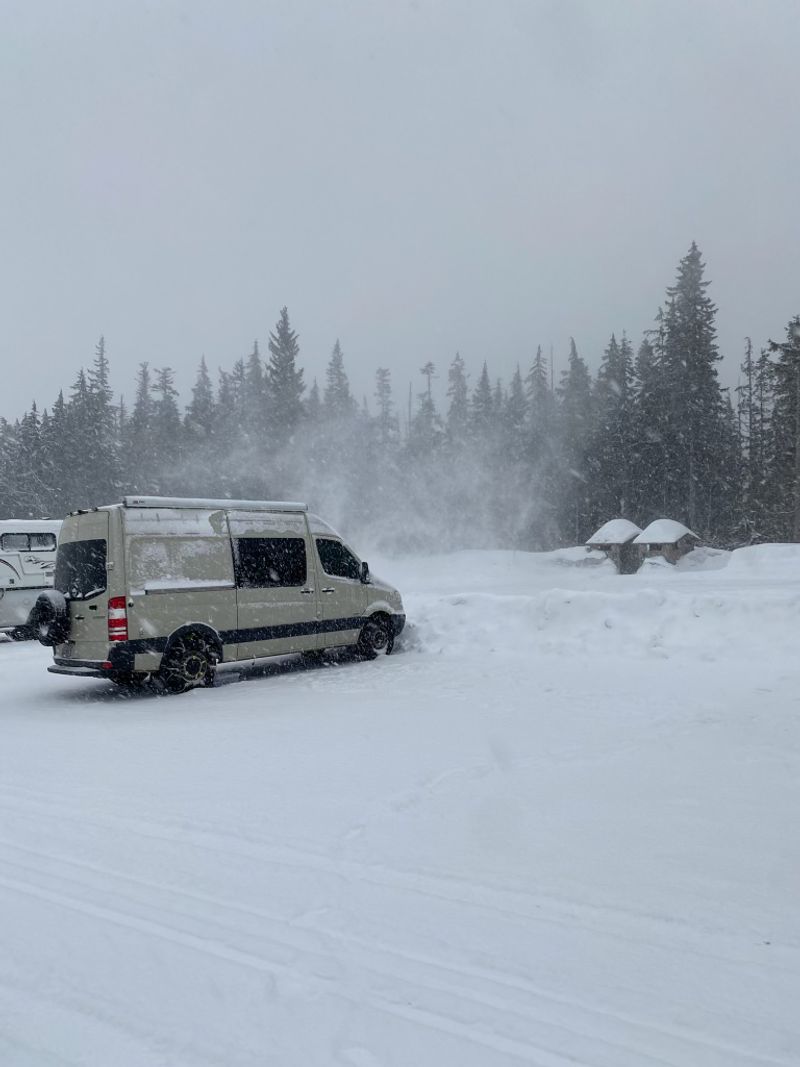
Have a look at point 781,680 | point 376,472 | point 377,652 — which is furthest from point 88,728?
point 376,472

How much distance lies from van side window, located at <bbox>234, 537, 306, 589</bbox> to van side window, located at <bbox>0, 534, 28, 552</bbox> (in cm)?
852

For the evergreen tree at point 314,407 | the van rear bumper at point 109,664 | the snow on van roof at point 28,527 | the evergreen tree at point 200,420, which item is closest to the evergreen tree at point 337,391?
the evergreen tree at point 314,407

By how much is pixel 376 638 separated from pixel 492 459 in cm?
5705

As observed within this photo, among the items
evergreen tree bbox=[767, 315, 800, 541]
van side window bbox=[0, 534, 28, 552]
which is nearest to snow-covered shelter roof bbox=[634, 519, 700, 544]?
evergreen tree bbox=[767, 315, 800, 541]

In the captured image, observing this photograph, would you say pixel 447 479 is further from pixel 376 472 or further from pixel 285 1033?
pixel 285 1033

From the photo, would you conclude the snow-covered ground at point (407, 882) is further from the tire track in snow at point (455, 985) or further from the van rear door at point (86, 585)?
the van rear door at point (86, 585)

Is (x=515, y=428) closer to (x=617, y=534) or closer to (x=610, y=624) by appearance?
(x=617, y=534)

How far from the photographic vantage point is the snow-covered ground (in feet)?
9.44

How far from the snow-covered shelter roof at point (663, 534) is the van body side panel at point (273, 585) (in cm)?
3417

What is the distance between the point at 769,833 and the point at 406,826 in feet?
7.14

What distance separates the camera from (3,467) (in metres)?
60.2

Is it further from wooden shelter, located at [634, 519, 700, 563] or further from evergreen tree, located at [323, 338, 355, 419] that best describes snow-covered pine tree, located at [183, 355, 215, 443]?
wooden shelter, located at [634, 519, 700, 563]

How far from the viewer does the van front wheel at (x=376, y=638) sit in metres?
12.9

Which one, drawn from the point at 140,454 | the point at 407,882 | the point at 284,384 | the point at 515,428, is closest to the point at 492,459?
the point at 515,428
